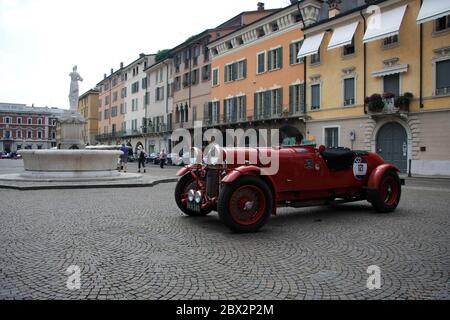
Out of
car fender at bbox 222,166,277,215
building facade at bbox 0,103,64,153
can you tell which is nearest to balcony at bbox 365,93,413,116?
car fender at bbox 222,166,277,215

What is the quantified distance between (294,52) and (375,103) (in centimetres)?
908

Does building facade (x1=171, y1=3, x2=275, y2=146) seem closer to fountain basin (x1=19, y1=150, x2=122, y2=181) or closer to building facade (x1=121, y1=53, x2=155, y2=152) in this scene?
building facade (x1=121, y1=53, x2=155, y2=152)

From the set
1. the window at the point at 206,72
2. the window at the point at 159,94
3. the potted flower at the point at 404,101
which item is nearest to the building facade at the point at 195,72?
the window at the point at 206,72

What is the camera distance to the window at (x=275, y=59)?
31844 mm

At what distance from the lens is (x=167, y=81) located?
172ft

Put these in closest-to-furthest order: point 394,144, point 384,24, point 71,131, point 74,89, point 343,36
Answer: point 71,131, point 74,89, point 384,24, point 394,144, point 343,36

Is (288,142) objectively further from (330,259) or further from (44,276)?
(44,276)

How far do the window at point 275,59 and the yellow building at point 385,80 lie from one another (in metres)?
2.97

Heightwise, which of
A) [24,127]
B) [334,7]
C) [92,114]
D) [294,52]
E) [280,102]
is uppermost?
[334,7]

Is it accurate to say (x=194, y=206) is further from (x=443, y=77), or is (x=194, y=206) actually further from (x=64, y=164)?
(x=443, y=77)

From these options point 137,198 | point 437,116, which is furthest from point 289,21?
point 137,198

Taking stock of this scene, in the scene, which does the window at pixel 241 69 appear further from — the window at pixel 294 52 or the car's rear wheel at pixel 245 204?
the car's rear wheel at pixel 245 204

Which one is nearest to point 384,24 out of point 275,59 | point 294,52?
point 294,52

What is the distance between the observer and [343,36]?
85.1 ft
